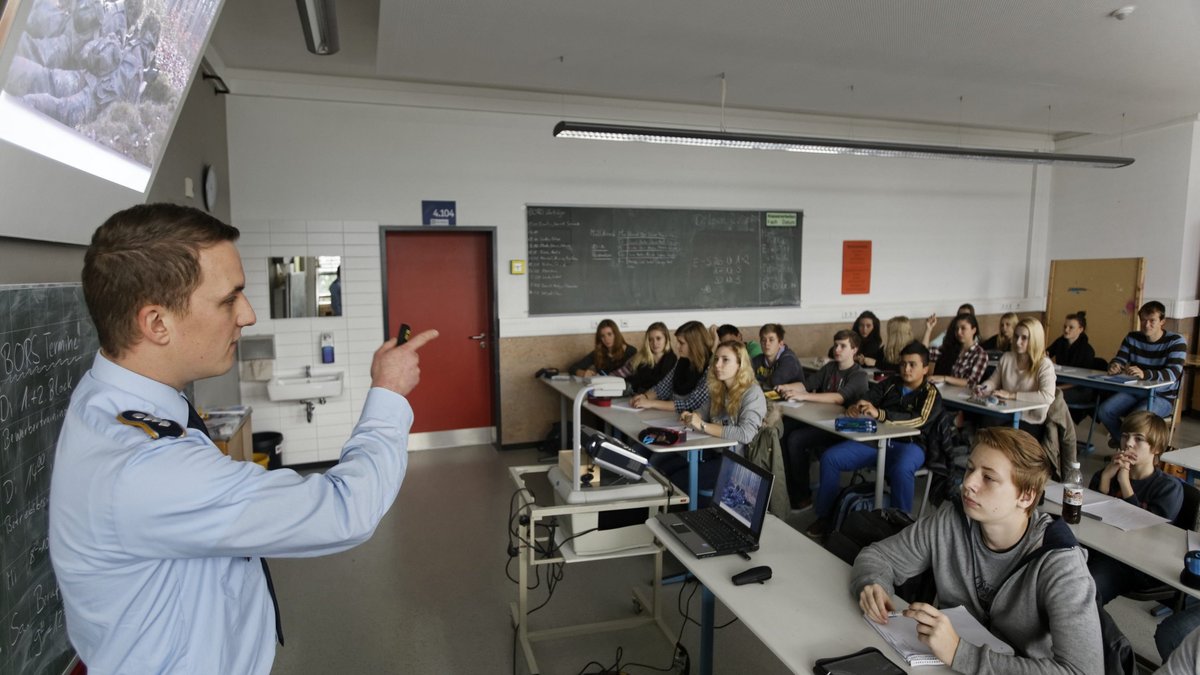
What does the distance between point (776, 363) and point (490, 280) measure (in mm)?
2586

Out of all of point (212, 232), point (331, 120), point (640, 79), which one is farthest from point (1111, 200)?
point (212, 232)

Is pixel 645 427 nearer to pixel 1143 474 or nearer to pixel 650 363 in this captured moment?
pixel 650 363

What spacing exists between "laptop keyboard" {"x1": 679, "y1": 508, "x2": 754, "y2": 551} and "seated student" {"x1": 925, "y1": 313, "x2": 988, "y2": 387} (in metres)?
3.06

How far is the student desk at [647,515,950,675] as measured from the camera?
1.50 m

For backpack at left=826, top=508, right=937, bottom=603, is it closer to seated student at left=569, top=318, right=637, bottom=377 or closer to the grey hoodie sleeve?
the grey hoodie sleeve

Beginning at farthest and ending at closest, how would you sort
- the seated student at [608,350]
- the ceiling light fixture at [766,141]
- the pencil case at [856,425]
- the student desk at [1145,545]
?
1. the seated student at [608,350]
2. the ceiling light fixture at [766,141]
3. the pencil case at [856,425]
4. the student desk at [1145,545]

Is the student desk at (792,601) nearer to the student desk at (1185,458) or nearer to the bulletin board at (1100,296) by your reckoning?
the student desk at (1185,458)

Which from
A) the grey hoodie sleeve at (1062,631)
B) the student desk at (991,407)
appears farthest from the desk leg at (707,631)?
the student desk at (991,407)

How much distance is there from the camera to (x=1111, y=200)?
7.11m

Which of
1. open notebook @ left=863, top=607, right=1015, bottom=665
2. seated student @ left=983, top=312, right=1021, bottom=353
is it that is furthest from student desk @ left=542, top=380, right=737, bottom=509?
seated student @ left=983, top=312, right=1021, bottom=353

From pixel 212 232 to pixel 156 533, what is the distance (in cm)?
44

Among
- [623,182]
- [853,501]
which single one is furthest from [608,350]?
→ [853,501]

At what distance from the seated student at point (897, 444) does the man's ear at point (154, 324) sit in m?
3.40

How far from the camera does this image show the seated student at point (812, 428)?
4234mm
